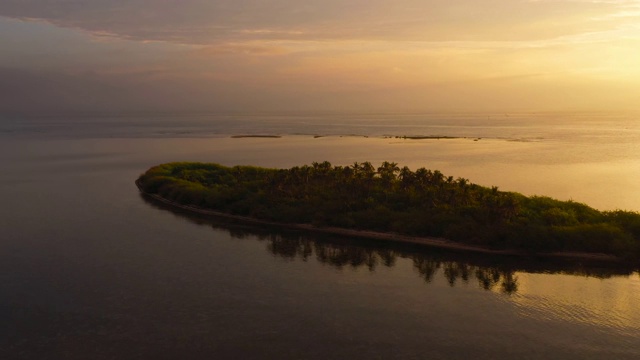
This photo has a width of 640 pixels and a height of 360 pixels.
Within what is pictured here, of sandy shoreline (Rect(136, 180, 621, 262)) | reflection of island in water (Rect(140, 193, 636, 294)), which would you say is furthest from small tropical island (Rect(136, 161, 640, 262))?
reflection of island in water (Rect(140, 193, 636, 294))

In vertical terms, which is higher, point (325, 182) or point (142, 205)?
point (325, 182)

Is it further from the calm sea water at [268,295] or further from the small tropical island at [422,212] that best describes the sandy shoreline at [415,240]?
the calm sea water at [268,295]

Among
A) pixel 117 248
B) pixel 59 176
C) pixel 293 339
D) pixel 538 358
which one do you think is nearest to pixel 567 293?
pixel 538 358

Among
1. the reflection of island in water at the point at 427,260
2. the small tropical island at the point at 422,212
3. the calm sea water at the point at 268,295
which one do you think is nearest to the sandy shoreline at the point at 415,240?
the small tropical island at the point at 422,212

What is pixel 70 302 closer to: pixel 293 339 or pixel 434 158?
pixel 293 339

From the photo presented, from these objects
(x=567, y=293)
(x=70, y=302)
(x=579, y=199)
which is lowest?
(x=70, y=302)
